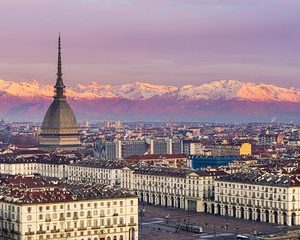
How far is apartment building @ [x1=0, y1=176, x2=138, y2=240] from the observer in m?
99.4

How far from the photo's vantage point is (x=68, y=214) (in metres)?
102

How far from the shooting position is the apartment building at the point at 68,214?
99375 mm

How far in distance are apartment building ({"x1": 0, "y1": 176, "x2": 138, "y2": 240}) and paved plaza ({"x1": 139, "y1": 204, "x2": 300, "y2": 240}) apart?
19.7 feet

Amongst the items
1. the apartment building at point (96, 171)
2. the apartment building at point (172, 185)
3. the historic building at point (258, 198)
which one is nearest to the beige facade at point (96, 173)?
the apartment building at point (96, 171)

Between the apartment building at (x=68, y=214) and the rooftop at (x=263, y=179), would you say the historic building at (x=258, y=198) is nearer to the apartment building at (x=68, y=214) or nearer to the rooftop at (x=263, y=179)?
the rooftop at (x=263, y=179)

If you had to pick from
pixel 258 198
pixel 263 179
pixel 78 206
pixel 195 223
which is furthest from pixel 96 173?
pixel 78 206

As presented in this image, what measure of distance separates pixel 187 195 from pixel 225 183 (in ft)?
32.7

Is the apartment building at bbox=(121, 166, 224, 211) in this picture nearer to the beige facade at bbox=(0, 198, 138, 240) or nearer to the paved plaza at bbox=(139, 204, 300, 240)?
the paved plaza at bbox=(139, 204, 300, 240)

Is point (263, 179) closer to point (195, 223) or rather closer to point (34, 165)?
point (195, 223)

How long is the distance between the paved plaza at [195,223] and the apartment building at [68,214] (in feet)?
19.7

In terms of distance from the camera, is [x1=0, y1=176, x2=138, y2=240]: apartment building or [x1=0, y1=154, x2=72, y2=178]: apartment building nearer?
[x1=0, y1=176, x2=138, y2=240]: apartment building

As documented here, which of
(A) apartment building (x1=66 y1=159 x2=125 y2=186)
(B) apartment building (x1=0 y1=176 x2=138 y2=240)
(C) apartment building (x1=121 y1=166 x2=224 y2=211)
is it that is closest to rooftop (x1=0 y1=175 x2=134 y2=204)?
(B) apartment building (x1=0 y1=176 x2=138 y2=240)

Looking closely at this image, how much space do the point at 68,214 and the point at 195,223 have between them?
1117 inches

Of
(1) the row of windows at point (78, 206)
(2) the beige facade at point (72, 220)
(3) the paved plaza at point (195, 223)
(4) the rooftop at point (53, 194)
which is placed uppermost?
(4) the rooftop at point (53, 194)
